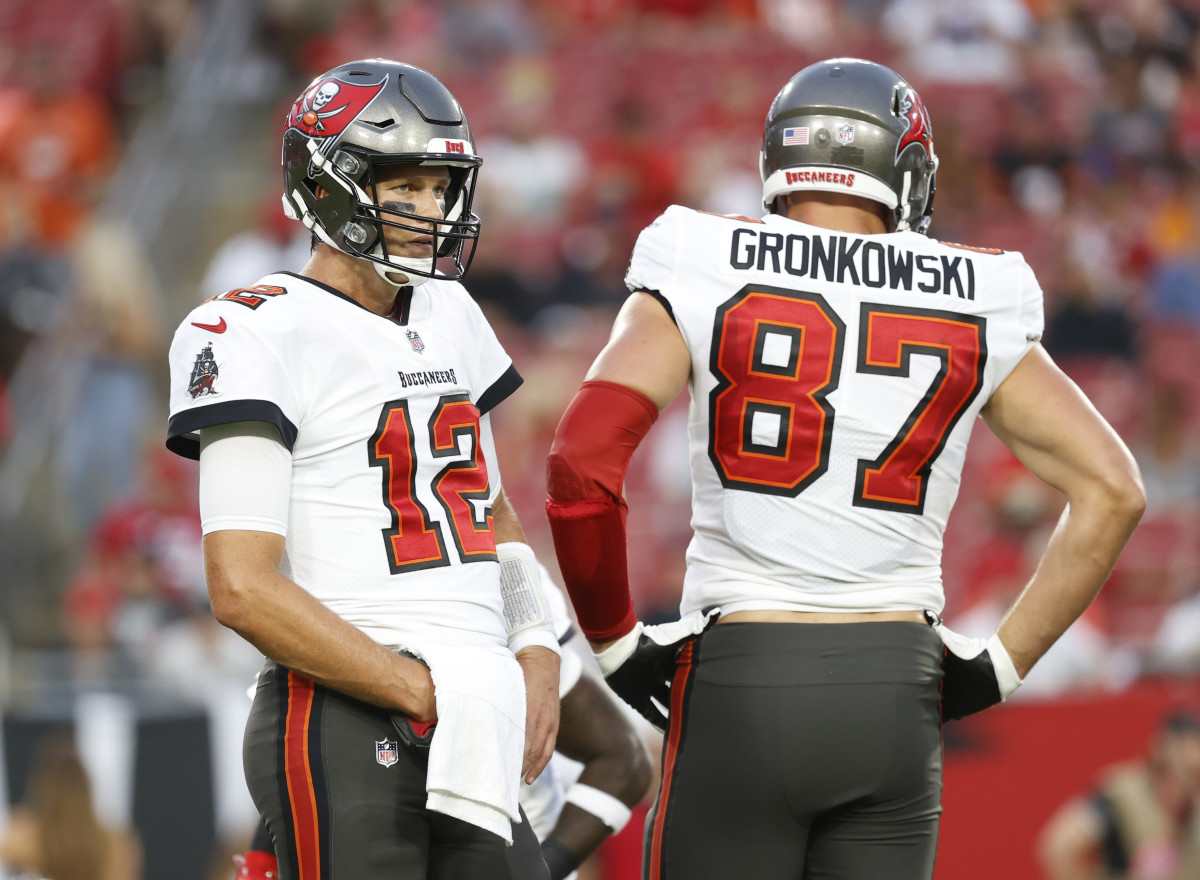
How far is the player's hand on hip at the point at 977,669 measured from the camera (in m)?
3.27

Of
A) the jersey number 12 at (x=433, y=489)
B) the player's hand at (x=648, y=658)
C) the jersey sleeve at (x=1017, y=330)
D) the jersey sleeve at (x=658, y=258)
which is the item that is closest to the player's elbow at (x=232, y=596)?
the jersey number 12 at (x=433, y=489)

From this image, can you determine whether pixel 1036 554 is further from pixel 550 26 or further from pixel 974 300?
pixel 550 26

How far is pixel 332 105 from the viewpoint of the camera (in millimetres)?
3043

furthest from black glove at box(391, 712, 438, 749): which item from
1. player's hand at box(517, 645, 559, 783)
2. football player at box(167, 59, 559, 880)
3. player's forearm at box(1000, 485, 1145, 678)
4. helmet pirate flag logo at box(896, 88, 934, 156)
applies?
helmet pirate flag logo at box(896, 88, 934, 156)

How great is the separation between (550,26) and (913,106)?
9.51 metres

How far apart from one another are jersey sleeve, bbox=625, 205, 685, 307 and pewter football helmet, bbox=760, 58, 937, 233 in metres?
0.29

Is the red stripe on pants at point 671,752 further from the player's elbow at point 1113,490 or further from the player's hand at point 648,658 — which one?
the player's elbow at point 1113,490

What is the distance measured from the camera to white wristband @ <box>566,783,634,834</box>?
3576 mm

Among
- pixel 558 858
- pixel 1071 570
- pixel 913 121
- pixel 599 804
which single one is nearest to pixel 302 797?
pixel 558 858

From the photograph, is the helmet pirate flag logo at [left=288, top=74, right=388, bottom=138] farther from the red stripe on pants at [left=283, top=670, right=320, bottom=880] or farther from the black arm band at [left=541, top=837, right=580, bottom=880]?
the black arm band at [left=541, top=837, right=580, bottom=880]

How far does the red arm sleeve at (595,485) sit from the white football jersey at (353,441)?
213mm

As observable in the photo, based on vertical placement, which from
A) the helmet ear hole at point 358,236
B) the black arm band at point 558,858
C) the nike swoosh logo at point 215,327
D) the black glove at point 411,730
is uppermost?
the helmet ear hole at point 358,236

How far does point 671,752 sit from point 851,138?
1.30 m

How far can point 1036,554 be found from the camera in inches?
296
